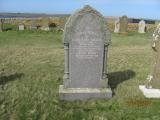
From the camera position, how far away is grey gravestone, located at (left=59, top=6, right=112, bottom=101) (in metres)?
7.09

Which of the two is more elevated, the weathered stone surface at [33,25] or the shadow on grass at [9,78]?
the weathered stone surface at [33,25]

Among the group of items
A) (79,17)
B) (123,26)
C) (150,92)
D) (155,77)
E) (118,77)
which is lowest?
(150,92)

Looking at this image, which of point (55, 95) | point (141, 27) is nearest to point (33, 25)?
point (141, 27)

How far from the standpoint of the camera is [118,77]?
927 cm

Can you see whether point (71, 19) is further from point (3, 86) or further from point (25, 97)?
point (3, 86)

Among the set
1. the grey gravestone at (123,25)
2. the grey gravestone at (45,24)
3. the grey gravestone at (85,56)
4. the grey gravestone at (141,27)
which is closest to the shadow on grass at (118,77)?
the grey gravestone at (85,56)

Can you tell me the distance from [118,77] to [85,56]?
91.3 inches

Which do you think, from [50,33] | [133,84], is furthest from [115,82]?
[50,33]

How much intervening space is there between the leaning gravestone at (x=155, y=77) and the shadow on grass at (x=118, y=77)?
30.4 inches

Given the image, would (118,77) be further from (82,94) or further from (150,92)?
(82,94)

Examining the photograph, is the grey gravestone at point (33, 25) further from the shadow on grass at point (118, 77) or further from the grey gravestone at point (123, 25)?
the shadow on grass at point (118, 77)

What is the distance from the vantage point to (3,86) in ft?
26.5

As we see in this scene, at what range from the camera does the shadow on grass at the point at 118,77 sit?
8.55m

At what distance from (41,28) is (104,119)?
67.6 ft
